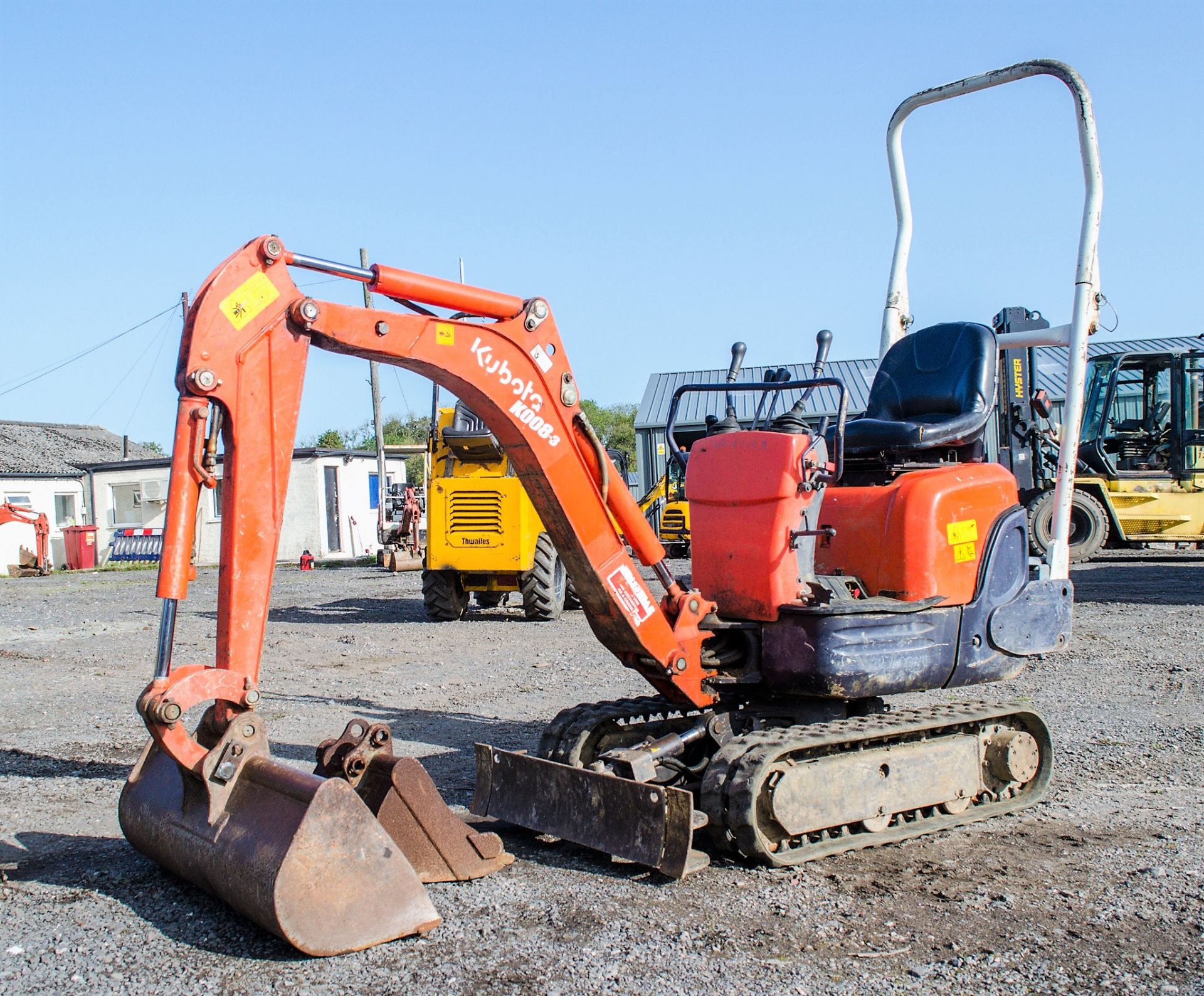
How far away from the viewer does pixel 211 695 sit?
3959 mm

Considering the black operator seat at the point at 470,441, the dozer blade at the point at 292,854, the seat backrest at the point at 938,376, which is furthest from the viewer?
the black operator seat at the point at 470,441

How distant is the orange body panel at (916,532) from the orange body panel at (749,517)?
433 millimetres

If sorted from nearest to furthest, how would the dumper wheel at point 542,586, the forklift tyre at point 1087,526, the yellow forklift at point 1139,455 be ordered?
the dumper wheel at point 542,586
the forklift tyre at point 1087,526
the yellow forklift at point 1139,455

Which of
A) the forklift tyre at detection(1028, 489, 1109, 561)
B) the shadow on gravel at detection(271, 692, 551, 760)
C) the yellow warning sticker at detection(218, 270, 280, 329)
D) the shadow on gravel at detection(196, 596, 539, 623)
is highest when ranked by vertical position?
the yellow warning sticker at detection(218, 270, 280, 329)

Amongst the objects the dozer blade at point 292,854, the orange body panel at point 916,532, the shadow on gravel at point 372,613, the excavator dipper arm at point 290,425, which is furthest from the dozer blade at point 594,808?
the shadow on gravel at point 372,613

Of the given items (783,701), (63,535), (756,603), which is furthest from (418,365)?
(63,535)

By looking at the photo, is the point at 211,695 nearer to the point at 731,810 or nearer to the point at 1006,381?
the point at 731,810

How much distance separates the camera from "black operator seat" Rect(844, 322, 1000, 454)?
579 cm

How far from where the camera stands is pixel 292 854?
3713 mm

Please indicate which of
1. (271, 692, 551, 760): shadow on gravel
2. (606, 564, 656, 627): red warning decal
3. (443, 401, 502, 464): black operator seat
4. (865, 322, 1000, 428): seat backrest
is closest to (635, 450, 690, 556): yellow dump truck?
(443, 401, 502, 464): black operator seat

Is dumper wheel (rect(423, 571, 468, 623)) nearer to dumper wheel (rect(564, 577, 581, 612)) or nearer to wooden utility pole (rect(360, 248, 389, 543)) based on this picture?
dumper wheel (rect(564, 577, 581, 612))

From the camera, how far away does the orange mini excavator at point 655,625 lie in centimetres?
402

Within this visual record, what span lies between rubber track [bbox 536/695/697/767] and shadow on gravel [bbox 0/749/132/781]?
2504 millimetres

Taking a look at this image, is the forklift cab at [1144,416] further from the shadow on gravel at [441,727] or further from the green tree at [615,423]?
the green tree at [615,423]
